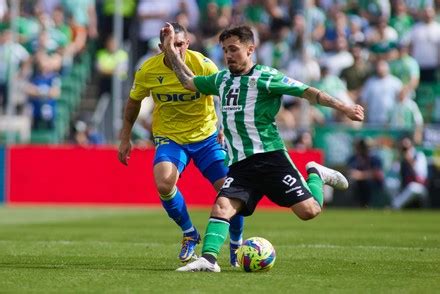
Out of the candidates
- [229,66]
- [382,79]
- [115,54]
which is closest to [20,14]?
[115,54]

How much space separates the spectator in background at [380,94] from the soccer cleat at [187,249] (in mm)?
12781

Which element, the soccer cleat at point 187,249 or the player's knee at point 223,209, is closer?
the player's knee at point 223,209

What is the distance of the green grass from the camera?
8.09m

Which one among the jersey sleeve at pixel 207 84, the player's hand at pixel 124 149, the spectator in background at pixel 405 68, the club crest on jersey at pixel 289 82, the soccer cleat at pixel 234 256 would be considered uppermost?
the club crest on jersey at pixel 289 82

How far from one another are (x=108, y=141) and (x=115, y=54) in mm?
2113

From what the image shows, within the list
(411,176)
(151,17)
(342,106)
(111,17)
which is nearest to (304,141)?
(411,176)

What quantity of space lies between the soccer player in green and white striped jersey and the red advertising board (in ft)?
43.5

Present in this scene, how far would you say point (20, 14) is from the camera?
86.1 ft

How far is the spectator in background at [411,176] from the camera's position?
2202 cm

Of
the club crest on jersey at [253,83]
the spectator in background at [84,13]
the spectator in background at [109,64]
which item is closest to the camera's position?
the club crest on jersey at [253,83]

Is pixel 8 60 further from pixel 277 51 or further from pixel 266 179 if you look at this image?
pixel 266 179

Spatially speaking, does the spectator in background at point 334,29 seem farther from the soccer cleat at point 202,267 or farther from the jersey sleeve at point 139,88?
the soccer cleat at point 202,267

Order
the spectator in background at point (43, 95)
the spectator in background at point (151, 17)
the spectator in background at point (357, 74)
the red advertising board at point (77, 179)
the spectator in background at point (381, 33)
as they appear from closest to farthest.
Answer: the red advertising board at point (77, 179)
the spectator in background at point (357, 74)
the spectator in background at point (381, 33)
the spectator in background at point (151, 17)
the spectator in background at point (43, 95)

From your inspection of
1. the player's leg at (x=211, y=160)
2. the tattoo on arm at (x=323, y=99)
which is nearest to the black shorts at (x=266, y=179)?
the tattoo on arm at (x=323, y=99)
